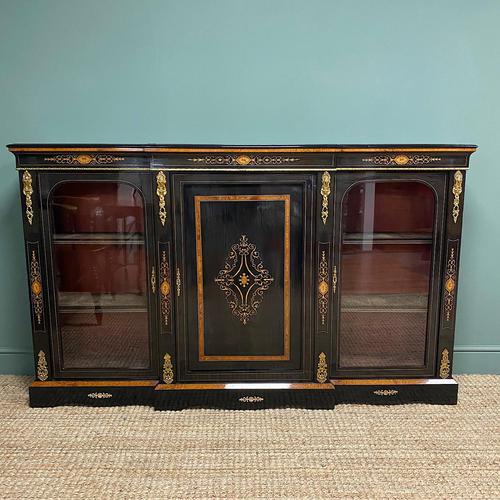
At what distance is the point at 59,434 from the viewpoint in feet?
A: 5.21

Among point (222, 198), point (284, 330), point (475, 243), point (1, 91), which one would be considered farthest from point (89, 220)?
point (475, 243)

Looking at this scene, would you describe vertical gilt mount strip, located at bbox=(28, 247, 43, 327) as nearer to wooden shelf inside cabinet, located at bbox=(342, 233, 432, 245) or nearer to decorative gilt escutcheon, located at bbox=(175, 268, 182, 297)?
decorative gilt escutcheon, located at bbox=(175, 268, 182, 297)

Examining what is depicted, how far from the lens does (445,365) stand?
1.76 meters

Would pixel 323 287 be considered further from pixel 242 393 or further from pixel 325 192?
pixel 242 393

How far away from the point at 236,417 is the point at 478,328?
3.97ft

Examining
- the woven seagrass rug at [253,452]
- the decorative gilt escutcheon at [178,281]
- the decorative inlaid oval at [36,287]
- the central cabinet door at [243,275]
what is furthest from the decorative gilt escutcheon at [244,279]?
the decorative inlaid oval at [36,287]

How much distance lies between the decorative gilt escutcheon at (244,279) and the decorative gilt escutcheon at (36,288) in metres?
0.67

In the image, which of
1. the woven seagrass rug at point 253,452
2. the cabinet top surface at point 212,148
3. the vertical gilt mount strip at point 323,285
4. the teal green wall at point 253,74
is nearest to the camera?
the woven seagrass rug at point 253,452

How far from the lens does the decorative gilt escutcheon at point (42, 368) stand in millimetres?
1732

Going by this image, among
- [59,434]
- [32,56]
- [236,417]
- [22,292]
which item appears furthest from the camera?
[22,292]

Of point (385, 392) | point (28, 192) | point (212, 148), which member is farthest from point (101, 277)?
point (385, 392)

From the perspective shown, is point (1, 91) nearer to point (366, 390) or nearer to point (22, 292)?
point (22, 292)

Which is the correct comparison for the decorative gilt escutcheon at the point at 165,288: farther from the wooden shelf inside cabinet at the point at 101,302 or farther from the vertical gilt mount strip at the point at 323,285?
the vertical gilt mount strip at the point at 323,285

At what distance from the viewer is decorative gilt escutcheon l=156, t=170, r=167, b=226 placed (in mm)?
1612
